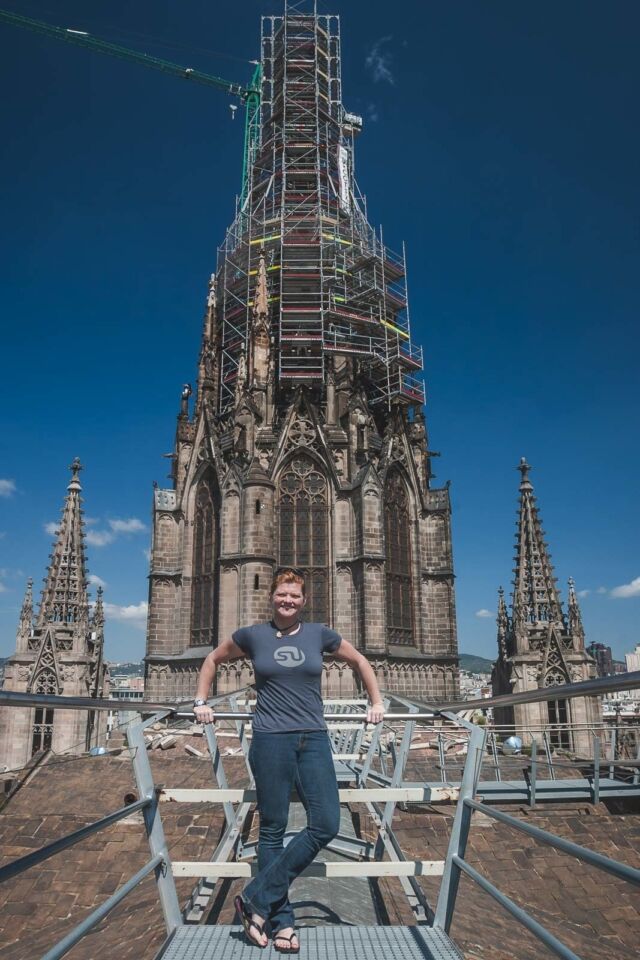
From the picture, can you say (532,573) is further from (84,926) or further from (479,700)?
(84,926)

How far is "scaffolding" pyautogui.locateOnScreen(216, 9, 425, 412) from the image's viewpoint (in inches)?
1254

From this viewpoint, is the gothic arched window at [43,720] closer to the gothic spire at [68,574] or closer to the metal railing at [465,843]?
the gothic spire at [68,574]

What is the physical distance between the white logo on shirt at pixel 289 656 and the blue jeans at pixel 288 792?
341 millimetres

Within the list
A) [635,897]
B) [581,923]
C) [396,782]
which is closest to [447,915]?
[396,782]

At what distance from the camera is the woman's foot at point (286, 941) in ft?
10.1

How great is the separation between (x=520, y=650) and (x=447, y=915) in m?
25.3

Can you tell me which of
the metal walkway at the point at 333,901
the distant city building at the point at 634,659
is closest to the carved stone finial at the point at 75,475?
the metal walkway at the point at 333,901

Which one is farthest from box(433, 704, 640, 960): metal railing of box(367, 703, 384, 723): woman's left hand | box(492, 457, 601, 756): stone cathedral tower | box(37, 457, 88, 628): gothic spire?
box(37, 457, 88, 628): gothic spire

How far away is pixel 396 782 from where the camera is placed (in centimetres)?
518

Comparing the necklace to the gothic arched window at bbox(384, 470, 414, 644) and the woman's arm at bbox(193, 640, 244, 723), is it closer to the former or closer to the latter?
the woman's arm at bbox(193, 640, 244, 723)

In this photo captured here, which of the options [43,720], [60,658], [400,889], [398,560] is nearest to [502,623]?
[398,560]

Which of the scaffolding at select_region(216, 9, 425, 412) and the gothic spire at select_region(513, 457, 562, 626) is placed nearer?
the gothic spire at select_region(513, 457, 562, 626)

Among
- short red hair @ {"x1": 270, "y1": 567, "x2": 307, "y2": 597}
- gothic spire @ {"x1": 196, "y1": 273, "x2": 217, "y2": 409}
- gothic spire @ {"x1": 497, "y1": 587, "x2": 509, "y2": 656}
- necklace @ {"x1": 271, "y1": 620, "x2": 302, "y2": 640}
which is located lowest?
necklace @ {"x1": 271, "y1": 620, "x2": 302, "y2": 640}

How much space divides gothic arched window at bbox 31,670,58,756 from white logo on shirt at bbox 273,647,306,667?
88.9 ft
